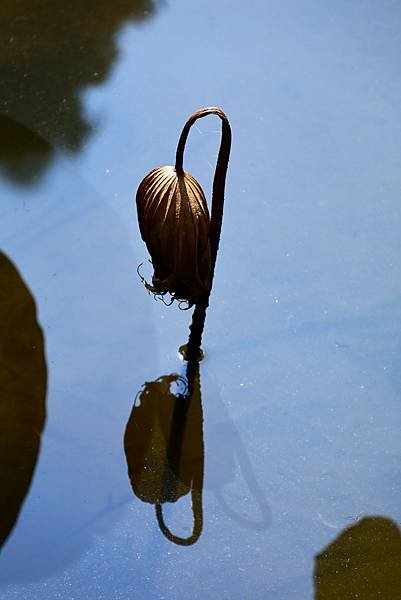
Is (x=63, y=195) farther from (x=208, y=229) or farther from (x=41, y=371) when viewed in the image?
(x=208, y=229)

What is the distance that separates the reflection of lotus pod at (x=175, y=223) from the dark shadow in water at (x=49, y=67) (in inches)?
24.9

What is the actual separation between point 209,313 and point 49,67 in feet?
2.27

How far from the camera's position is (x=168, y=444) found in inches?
57.0

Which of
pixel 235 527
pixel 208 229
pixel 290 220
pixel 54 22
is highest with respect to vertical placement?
pixel 208 229

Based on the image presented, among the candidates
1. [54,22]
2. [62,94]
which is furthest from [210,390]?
[54,22]

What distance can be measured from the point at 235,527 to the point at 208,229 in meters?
0.44

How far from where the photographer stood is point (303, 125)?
185cm

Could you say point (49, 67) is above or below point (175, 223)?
below

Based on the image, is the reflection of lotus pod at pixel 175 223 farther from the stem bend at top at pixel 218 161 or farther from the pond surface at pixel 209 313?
the pond surface at pixel 209 313

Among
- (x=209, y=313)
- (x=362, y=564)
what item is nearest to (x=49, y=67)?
(x=209, y=313)

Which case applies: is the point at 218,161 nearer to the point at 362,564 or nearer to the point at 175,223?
the point at 175,223

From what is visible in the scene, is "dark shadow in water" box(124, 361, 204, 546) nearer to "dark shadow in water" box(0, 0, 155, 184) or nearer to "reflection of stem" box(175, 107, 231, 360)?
"reflection of stem" box(175, 107, 231, 360)

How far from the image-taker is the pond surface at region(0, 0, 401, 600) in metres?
1.35

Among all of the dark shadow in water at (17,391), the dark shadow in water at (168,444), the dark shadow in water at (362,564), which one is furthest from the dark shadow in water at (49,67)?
the dark shadow in water at (362,564)
